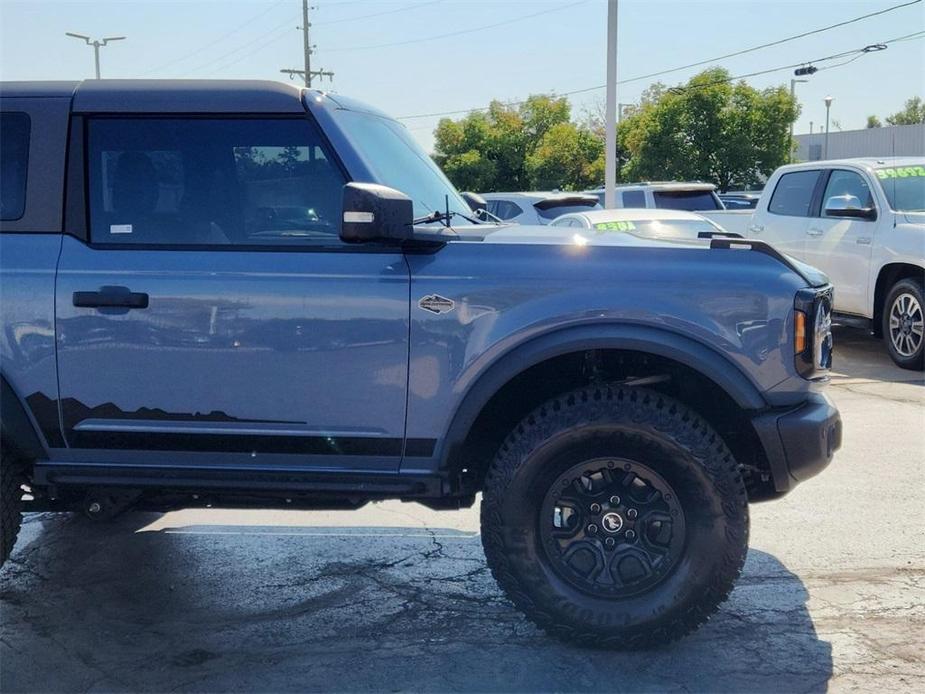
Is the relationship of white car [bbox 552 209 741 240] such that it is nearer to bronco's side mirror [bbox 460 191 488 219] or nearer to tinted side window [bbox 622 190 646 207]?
bronco's side mirror [bbox 460 191 488 219]

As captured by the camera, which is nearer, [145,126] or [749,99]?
[145,126]

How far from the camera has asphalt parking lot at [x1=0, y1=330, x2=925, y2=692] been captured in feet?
11.6

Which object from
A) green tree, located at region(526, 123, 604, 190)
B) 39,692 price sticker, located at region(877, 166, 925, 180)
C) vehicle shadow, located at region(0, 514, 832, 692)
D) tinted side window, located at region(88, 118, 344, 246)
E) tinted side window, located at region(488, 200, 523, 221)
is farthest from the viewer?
green tree, located at region(526, 123, 604, 190)

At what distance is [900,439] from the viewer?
22.4ft

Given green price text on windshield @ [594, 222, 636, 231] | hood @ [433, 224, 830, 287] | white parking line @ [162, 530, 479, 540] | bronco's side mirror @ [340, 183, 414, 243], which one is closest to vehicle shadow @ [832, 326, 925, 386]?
green price text on windshield @ [594, 222, 636, 231]

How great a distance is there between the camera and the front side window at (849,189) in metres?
9.69

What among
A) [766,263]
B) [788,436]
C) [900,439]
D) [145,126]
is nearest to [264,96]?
[145,126]

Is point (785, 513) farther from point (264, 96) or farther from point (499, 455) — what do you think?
point (264, 96)

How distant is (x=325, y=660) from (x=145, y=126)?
222 centimetres

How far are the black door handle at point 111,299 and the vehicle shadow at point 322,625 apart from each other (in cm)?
136

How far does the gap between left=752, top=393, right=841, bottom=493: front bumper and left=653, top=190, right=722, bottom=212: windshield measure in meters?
12.8

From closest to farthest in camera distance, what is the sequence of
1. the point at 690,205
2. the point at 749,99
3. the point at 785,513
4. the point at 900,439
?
the point at 785,513
the point at 900,439
the point at 690,205
the point at 749,99

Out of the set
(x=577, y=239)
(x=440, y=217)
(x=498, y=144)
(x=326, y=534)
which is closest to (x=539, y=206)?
(x=326, y=534)

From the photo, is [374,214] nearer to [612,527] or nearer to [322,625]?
[612,527]
